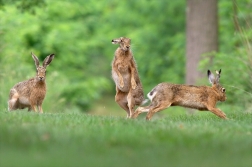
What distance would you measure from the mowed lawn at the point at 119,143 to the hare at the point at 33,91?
3.22m

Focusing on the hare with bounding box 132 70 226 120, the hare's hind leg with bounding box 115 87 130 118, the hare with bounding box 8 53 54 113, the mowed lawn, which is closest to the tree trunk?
the hare's hind leg with bounding box 115 87 130 118

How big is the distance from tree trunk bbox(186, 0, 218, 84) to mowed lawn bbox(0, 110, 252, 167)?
37.3 feet

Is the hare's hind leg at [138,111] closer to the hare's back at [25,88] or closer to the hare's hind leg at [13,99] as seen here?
the hare's back at [25,88]

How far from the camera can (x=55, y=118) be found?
13258 mm

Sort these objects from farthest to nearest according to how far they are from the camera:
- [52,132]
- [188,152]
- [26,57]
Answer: [26,57] < [52,132] < [188,152]

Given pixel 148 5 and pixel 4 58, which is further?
pixel 148 5

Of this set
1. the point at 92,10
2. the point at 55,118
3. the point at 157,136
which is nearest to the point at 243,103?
the point at 55,118

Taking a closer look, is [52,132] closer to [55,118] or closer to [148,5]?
[55,118]

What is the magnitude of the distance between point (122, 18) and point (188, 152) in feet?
95.0

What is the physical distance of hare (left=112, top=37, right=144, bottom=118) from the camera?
615 inches

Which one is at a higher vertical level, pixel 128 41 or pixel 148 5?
pixel 148 5

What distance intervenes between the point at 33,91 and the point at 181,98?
3501 mm

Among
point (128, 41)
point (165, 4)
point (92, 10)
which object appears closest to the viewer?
point (128, 41)

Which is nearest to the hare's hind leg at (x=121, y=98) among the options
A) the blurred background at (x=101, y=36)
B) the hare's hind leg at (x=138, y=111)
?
the hare's hind leg at (x=138, y=111)
